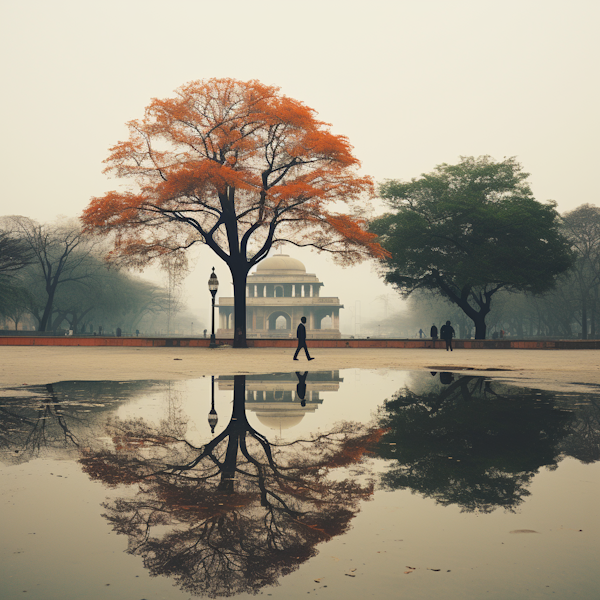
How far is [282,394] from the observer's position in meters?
10.4

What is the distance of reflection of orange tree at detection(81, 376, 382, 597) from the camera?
3.18 metres

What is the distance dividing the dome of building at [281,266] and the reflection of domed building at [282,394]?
2832 inches

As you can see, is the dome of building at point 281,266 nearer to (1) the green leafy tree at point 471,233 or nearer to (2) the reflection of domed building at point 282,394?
(1) the green leafy tree at point 471,233

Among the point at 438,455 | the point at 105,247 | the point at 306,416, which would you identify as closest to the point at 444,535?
the point at 438,455

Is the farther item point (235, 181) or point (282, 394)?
point (235, 181)

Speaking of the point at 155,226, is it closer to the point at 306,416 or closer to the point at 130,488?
the point at 306,416

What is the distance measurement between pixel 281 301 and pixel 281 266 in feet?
28.5

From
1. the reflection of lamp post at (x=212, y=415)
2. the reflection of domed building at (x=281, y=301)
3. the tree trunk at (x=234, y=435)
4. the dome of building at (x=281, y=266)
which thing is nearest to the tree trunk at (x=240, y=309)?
the tree trunk at (x=234, y=435)

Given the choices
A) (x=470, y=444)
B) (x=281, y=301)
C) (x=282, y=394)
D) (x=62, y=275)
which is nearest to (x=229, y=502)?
(x=470, y=444)

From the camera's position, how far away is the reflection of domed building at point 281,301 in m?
80.4

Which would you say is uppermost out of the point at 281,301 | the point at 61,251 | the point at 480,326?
the point at 61,251

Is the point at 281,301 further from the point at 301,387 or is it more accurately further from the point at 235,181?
the point at 301,387

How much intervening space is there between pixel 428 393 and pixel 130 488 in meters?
7.20

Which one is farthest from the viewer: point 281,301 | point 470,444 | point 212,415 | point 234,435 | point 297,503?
point 281,301
